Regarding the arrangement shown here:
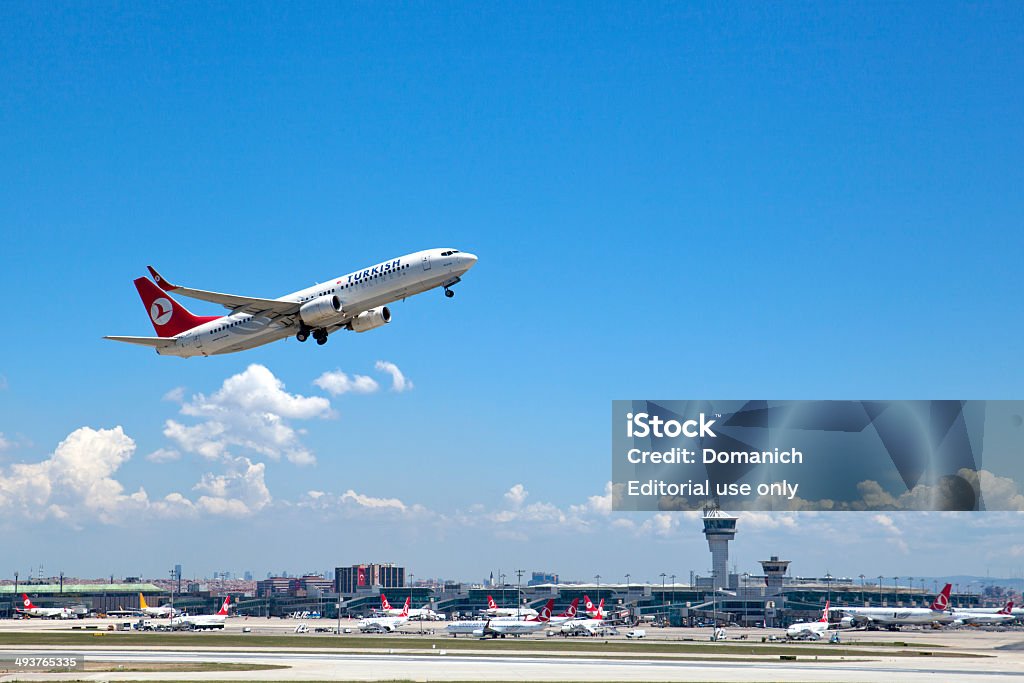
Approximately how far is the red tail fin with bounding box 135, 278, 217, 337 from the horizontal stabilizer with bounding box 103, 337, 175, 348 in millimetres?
3113

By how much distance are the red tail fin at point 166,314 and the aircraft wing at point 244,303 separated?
296 inches

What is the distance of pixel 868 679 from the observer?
7594 centimetres

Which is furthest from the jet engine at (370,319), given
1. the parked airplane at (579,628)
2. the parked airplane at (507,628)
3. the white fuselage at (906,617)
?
the white fuselage at (906,617)

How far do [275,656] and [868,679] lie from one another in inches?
2134

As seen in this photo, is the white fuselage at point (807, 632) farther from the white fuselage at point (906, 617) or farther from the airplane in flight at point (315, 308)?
the airplane in flight at point (315, 308)

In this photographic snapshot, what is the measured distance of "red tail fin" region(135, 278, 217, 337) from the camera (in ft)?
315

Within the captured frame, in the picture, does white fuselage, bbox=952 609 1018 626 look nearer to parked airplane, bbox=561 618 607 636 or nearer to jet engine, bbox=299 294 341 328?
parked airplane, bbox=561 618 607 636

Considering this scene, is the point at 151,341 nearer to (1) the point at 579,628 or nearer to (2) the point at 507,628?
(2) the point at 507,628

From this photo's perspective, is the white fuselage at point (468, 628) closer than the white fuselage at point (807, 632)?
Yes

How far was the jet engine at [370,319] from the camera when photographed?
85.9 meters

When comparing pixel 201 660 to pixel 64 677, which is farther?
pixel 201 660

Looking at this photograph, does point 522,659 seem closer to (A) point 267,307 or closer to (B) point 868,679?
(B) point 868,679

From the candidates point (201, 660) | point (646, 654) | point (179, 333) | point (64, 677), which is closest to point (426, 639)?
point (646, 654)

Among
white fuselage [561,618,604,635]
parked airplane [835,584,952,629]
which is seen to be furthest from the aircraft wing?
parked airplane [835,584,952,629]
